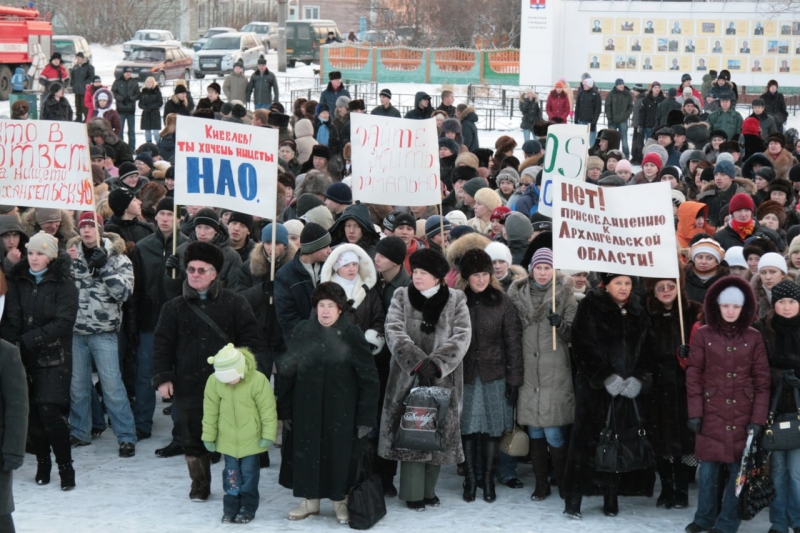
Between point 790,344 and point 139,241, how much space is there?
496 cm

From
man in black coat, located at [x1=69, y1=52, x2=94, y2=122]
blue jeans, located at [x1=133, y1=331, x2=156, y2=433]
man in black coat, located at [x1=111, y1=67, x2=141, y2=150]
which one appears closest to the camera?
blue jeans, located at [x1=133, y1=331, x2=156, y2=433]

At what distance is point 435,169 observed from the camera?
966cm

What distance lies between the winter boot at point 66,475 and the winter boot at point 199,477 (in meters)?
0.82

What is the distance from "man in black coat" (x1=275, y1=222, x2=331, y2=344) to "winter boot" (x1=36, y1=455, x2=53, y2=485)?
179cm

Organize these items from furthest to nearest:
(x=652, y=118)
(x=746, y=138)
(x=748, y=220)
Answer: (x=652, y=118), (x=746, y=138), (x=748, y=220)

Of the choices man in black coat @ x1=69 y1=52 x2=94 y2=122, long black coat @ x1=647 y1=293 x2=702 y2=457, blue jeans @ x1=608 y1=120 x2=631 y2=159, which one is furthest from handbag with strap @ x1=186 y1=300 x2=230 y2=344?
man in black coat @ x1=69 y1=52 x2=94 y2=122

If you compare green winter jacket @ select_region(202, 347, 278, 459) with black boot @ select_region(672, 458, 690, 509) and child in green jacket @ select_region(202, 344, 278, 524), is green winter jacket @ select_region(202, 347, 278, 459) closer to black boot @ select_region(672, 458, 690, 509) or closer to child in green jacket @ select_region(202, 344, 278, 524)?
child in green jacket @ select_region(202, 344, 278, 524)

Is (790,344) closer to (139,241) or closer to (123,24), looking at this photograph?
(139,241)

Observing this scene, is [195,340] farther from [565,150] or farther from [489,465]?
[565,150]

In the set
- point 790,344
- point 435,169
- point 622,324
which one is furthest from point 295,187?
point 790,344

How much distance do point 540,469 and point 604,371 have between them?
2.90 feet

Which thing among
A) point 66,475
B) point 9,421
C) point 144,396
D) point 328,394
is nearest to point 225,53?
point 144,396

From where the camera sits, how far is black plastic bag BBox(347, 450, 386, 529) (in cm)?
728

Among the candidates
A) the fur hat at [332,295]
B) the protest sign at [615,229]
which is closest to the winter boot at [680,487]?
the protest sign at [615,229]
